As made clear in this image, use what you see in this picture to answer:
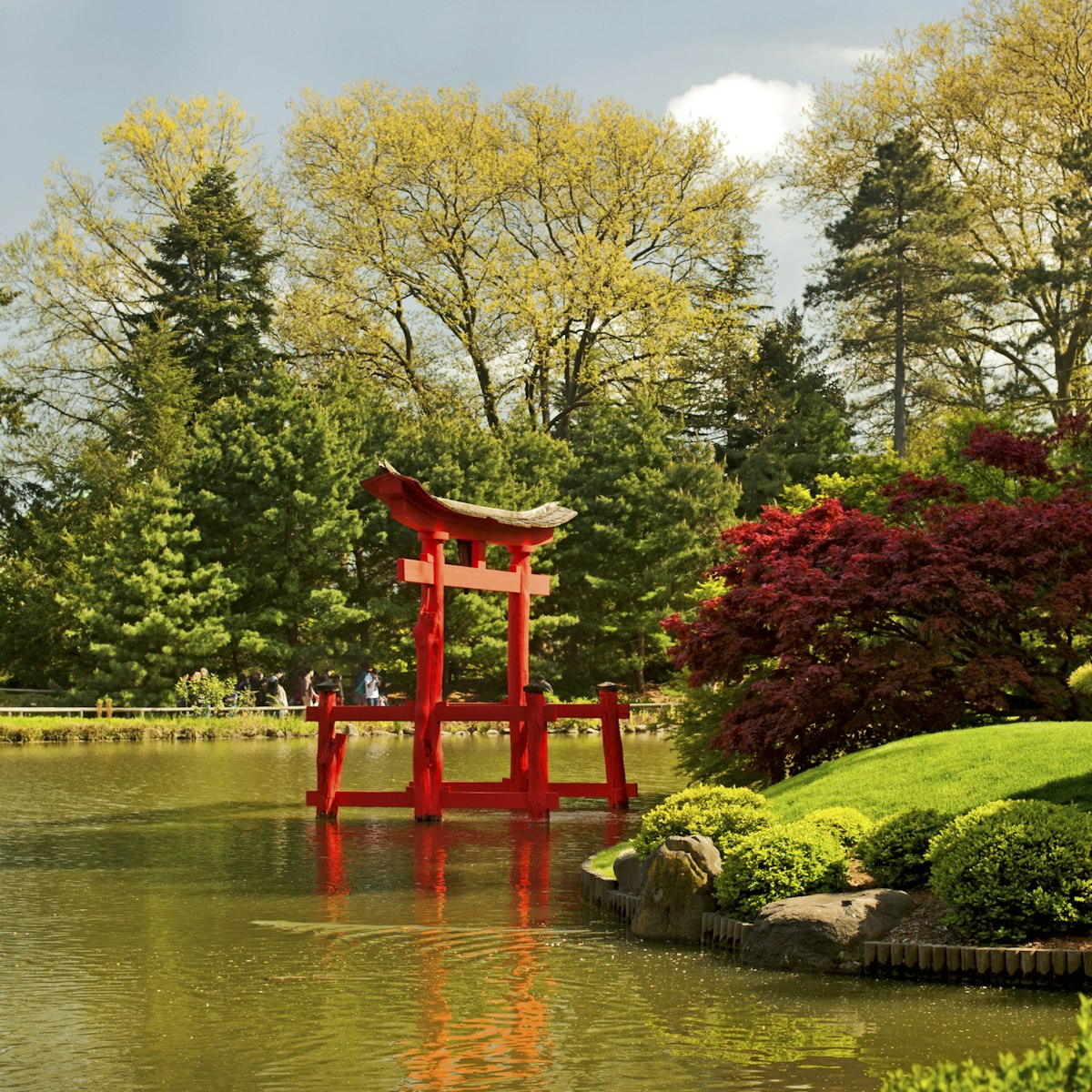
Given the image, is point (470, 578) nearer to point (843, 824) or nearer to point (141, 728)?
point (843, 824)

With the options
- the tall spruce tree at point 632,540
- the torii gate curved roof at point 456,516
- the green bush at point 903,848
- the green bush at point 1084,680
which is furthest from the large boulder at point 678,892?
the tall spruce tree at point 632,540

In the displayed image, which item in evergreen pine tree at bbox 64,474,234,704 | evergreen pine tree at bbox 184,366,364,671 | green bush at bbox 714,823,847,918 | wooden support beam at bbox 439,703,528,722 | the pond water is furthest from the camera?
evergreen pine tree at bbox 184,366,364,671

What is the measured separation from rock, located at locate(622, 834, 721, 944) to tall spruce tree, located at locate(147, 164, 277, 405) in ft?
127

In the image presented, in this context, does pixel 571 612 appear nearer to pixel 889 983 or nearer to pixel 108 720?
pixel 108 720

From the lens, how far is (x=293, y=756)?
27.6 meters

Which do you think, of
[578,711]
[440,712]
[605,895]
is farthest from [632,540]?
[605,895]

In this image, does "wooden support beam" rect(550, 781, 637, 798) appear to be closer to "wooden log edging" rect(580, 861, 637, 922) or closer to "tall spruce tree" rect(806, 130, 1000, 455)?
"wooden log edging" rect(580, 861, 637, 922)

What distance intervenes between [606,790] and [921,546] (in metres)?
5.30

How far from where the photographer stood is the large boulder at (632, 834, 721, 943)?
1002 centimetres

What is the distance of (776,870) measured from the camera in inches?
386

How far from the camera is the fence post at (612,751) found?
17078 millimetres

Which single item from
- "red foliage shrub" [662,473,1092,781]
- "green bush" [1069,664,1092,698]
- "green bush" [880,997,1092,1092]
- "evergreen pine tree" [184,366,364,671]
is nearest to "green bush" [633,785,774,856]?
"red foliage shrub" [662,473,1092,781]

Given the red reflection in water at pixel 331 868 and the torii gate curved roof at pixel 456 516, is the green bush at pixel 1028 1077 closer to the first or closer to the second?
the red reflection in water at pixel 331 868

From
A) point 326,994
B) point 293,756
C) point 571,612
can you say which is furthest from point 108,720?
point 326,994
